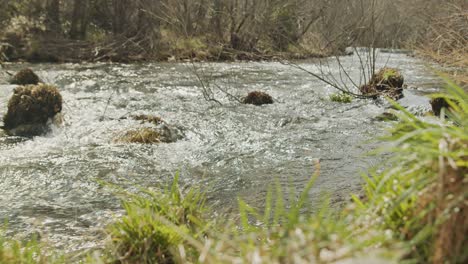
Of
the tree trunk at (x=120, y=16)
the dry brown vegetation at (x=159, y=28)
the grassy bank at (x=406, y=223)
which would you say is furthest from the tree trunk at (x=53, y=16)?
the grassy bank at (x=406, y=223)

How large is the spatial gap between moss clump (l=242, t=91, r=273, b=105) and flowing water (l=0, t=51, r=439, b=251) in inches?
15.3

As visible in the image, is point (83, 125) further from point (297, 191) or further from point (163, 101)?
point (297, 191)

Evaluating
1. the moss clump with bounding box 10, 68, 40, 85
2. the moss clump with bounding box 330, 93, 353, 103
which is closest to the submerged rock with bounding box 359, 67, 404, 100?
the moss clump with bounding box 330, 93, 353, 103

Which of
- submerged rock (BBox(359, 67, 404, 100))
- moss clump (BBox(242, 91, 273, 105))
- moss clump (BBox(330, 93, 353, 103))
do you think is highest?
submerged rock (BBox(359, 67, 404, 100))

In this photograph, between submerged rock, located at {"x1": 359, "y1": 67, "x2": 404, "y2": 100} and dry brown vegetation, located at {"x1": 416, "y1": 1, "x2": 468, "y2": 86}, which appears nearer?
dry brown vegetation, located at {"x1": 416, "y1": 1, "x2": 468, "y2": 86}

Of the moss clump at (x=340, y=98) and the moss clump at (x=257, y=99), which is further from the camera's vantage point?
the moss clump at (x=340, y=98)

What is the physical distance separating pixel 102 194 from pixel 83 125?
3373 millimetres

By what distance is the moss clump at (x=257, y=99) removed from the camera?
10109 mm

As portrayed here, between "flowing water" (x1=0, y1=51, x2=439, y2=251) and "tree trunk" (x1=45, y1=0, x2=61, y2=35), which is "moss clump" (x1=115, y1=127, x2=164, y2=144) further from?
"tree trunk" (x1=45, y1=0, x2=61, y2=35)

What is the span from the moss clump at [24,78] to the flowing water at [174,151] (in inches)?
11.8

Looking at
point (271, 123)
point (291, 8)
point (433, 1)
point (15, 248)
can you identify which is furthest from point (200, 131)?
point (291, 8)

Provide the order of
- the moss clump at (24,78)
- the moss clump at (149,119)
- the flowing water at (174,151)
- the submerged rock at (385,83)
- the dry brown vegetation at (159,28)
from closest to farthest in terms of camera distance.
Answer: the flowing water at (174,151) → the moss clump at (149,119) → the moss clump at (24,78) → the submerged rock at (385,83) → the dry brown vegetation at (159,28)

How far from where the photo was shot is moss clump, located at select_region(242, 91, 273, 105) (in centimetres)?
1011

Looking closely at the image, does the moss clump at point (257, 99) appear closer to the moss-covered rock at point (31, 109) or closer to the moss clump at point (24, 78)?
the moss-covered rock at point (31, 109)
